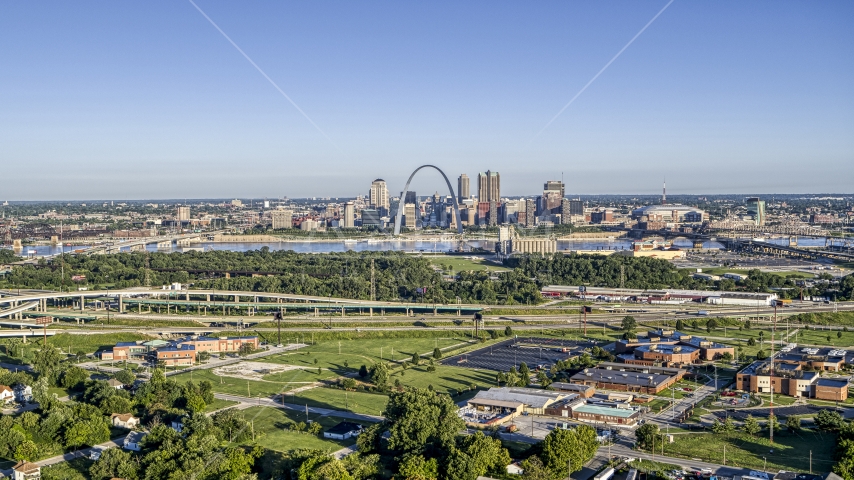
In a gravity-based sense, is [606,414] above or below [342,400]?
above

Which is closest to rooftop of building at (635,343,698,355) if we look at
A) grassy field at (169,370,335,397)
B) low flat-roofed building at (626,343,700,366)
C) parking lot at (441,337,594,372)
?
low flat-roofed building at (626,343,700,366)

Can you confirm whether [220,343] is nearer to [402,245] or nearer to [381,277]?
[381,277]

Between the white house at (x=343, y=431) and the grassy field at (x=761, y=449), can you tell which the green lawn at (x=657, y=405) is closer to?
the grassy field at (x=761, y=449)

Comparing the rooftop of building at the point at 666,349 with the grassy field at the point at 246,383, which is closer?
the grassy field at the point at 246,383

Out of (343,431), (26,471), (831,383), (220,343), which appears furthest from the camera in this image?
(220,343)

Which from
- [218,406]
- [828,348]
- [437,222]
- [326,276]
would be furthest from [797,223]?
[218,406]

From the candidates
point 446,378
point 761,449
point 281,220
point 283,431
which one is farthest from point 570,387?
point 281,220

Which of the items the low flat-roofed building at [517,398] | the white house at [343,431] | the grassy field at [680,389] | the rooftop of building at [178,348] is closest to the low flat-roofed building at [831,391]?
the grassy field at [680,389]
